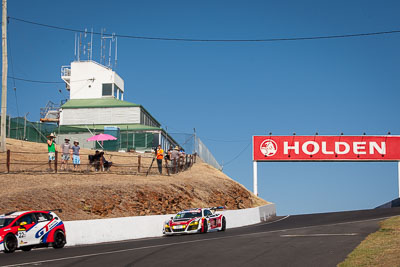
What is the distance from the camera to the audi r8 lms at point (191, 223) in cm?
2578

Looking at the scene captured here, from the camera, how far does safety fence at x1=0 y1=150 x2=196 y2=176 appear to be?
31.9 meters

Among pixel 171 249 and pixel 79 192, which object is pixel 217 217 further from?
pixel 171 249

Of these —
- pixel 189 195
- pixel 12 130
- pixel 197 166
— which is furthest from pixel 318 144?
pixel 12 130

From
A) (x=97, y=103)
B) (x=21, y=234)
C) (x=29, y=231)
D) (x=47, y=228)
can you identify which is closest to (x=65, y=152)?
(x=47, y=228)

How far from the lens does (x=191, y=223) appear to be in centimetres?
2583

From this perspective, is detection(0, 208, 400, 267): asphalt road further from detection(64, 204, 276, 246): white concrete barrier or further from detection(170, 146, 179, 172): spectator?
detection(170, 146, 179, 172): spectator

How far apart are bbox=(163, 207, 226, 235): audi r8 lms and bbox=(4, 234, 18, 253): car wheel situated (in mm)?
8901

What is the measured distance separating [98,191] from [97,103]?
3285 cm

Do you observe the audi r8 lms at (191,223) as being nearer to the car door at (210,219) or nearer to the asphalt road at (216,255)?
the car door at (210,219)

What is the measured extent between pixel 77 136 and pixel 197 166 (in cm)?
1134

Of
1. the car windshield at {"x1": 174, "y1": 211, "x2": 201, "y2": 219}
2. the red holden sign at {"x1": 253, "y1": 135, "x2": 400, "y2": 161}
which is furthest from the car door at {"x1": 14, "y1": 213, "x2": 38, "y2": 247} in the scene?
the red holden sign at {"x1": 253, "y1": 135, "x2": 400, "y2": 161}

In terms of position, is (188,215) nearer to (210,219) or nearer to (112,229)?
(210,219)

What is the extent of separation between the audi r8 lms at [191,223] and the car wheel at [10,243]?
8901 millimetres

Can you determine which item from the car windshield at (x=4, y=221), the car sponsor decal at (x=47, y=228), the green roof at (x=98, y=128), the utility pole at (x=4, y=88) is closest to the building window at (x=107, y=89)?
the green roof at (x=98, y=128)
